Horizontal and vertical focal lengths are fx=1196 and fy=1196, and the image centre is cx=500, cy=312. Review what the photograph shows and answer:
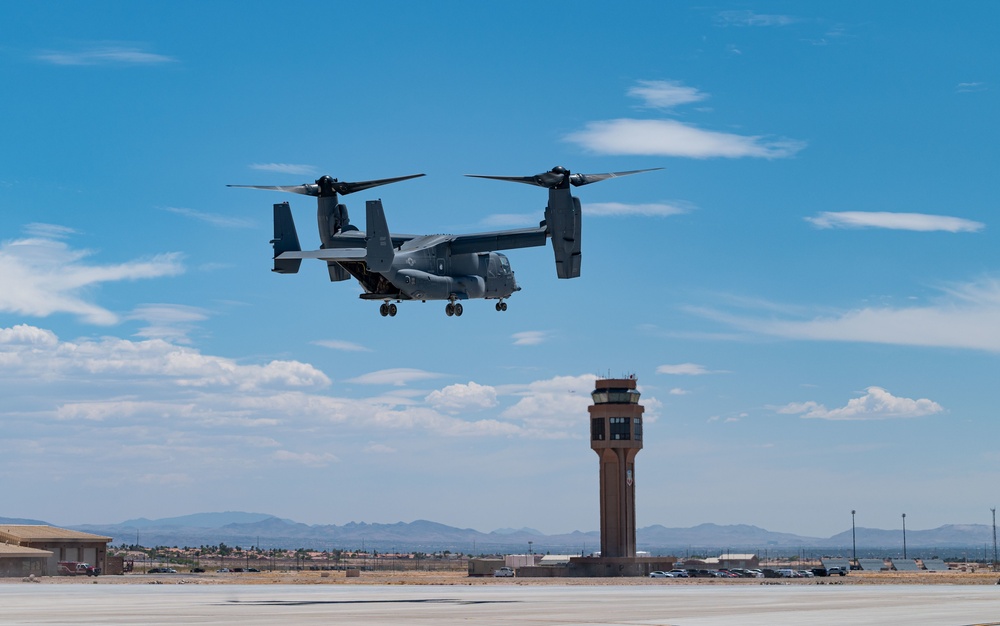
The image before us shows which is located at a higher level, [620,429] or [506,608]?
[620,429]

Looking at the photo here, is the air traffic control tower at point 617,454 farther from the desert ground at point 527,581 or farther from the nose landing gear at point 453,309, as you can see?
the nose landing gear at point 453,309

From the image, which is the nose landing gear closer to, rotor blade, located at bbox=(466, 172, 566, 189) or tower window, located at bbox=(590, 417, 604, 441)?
rotor blade, located at bbox=(466, 172, 566, 189)

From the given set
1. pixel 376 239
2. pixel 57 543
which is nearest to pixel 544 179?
pixel 376 239

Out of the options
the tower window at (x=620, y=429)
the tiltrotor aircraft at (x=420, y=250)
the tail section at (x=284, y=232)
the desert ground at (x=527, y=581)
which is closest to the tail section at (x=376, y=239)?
the tiltrotor aircraft at (x=420, y=250)

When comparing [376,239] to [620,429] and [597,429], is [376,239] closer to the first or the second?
[620,429]

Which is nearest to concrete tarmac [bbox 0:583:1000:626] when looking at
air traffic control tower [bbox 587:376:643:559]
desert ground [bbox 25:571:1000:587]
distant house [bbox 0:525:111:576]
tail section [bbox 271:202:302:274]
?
tail section [bbox 271:202:302:274]

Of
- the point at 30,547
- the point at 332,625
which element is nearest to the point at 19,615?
→ the point at 332,625
